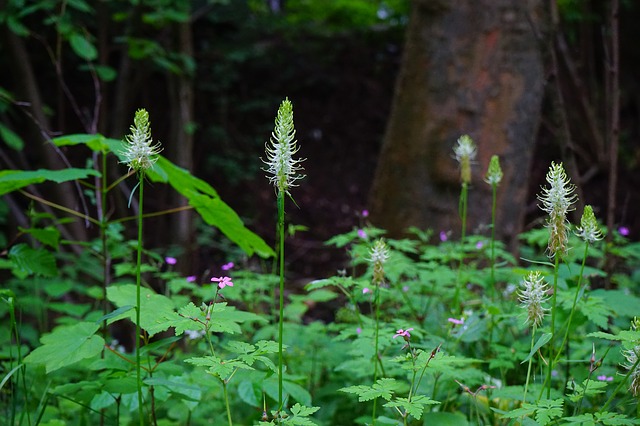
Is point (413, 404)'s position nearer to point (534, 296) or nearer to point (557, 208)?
point (534, 296)

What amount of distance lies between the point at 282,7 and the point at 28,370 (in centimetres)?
890

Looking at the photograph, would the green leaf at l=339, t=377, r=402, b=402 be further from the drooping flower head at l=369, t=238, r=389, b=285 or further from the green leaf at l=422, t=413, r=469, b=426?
the green leaf at l=422, t=413, r=469, b=426

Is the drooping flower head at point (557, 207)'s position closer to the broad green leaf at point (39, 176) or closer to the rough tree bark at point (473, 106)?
the broad green leaf at point (39, 176)

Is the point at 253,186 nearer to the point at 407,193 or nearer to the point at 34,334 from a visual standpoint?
the point at 407,193

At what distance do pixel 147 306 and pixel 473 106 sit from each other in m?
3.02

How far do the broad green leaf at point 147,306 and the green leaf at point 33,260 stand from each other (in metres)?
0.45

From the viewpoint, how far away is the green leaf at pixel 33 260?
194 cm

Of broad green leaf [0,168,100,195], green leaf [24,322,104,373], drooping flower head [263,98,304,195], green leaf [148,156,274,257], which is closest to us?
drooping flower head [263,98,304,195]

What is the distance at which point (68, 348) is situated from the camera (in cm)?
140

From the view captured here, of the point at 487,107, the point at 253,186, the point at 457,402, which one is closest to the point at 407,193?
the point at 487,107

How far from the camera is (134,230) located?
6.95 m

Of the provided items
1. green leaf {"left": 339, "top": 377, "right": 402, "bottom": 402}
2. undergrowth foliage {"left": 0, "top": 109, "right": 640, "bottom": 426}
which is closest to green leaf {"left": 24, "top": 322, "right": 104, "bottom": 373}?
undergrowth foliage {"left": 0, "top": 109, "right": 640, "bottom": 426}

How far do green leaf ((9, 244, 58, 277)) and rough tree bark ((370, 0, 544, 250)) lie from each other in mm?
2479

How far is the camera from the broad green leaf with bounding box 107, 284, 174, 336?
1292 millimetres
